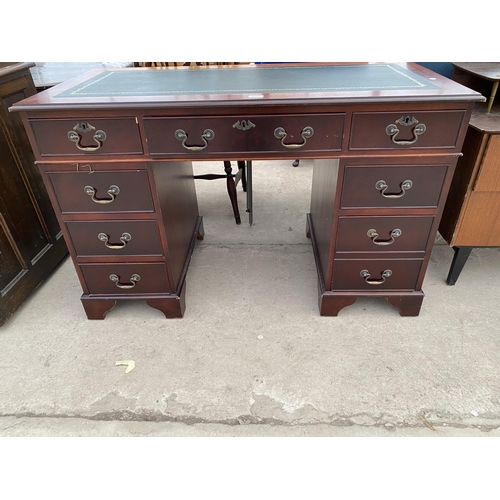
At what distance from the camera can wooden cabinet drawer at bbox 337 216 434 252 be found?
59.1 inches

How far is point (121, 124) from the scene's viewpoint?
1.28 m

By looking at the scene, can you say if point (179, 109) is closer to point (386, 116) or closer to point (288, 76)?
point (288, 76)

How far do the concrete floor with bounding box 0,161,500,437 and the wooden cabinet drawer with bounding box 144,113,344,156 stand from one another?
84cm

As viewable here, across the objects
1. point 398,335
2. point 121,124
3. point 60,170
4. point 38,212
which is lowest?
point 398,335

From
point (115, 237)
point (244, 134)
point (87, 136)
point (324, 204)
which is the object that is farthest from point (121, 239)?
point (324, 204)

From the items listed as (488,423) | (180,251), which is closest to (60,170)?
(180,251)

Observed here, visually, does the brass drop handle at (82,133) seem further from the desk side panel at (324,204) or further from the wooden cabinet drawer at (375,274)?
the wooden cabinet drawer at (375,274)

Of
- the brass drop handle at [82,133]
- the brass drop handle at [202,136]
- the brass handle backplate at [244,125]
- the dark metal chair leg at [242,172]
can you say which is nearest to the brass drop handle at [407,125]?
the brass handle backplate at [244,125]

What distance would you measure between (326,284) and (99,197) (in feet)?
3.50

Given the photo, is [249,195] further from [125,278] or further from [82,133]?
[82,133]

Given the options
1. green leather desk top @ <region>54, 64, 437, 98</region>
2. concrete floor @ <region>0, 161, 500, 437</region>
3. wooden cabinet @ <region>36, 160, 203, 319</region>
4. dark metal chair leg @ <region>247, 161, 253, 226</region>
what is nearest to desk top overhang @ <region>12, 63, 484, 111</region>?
green leather desk top @ <region>54, 64, 437, 98</region>

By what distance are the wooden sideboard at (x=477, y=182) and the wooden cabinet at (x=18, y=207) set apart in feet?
6.89

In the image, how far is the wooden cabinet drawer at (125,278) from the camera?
1633mm

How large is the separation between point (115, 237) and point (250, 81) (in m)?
0.87
